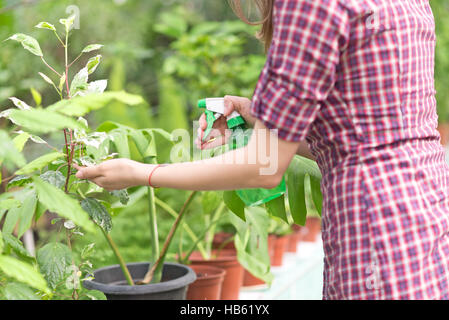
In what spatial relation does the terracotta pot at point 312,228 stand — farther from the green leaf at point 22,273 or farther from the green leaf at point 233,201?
the green leaf at point 22,273

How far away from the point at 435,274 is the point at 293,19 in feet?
1.23

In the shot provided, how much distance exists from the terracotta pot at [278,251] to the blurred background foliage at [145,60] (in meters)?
0.39

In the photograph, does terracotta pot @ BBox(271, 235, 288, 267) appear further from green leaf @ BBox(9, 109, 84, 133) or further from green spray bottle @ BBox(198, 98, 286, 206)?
green leaf @ BBox(9, 109, 84, 133)

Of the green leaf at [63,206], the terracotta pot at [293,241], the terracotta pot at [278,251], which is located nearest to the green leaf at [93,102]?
the green leaf at [63,206]

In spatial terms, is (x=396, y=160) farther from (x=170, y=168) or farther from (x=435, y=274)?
(x=170, y=168)

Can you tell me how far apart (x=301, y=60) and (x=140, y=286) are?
0.78 m

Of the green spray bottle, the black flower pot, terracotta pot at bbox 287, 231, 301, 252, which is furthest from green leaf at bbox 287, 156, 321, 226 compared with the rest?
terracotta pot at bbox 287, 231, 301, 252

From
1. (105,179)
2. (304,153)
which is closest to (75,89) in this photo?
(105,179)

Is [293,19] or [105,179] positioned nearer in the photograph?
[293,19]

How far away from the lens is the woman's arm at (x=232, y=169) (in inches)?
27.7

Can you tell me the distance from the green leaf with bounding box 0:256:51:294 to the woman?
0.22m

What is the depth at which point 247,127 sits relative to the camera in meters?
0.97

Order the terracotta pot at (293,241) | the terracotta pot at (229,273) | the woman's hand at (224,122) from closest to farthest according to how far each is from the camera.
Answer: the woman's hand at (224,122) → the terracotta pot at (229,273) → the terracotta pot at (293,241)

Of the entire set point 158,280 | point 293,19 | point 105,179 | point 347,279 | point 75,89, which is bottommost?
point 158,280
